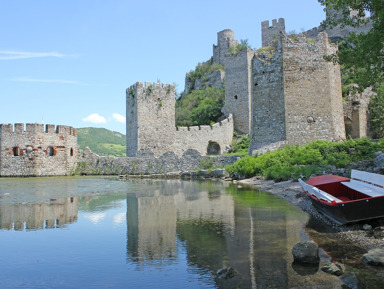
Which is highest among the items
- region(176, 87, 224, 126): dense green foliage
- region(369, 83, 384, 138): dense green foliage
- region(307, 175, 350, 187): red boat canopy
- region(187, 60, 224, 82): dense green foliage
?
region(187, 60, 224, 82): dense green foliage

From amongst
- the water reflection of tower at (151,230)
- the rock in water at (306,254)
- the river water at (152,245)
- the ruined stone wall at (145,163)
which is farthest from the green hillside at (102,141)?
the rock in water at (306,254)

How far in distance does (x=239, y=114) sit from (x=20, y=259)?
99.8 ft

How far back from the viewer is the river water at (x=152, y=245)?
4.11 meters

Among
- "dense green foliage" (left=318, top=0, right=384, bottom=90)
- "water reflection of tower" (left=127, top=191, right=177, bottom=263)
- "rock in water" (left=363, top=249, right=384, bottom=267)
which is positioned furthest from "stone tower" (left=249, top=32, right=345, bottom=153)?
"rock in water" (left=363, top=249, right=384, bottom=267)

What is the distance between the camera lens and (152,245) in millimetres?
5492

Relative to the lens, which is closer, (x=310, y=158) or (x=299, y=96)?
(x=310, y=158)

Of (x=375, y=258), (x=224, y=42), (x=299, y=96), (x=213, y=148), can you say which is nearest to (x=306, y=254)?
(x=375, y=258)

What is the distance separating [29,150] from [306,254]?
2200cm

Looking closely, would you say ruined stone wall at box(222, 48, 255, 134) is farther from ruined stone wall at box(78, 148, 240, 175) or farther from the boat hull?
the boat hull

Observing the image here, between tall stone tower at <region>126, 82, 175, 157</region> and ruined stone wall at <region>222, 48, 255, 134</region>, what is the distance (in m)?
8.26

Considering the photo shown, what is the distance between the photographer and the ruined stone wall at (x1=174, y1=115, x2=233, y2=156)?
29667mm

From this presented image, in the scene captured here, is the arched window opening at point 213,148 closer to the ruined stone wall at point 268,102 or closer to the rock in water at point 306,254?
the ruined stone wall at point 268,102

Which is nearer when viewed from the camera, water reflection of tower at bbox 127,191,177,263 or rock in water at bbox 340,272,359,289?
rock in water at bbox 340,272,359,289

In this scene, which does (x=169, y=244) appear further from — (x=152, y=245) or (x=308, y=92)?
(x=308, y=92)
